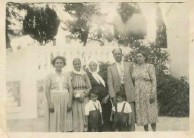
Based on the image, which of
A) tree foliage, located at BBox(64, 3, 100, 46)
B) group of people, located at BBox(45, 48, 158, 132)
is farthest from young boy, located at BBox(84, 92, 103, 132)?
tree foliage, located at BBox(64, 3, 100, 46)

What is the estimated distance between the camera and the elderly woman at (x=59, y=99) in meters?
0.64

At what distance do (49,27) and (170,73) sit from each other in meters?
Answer: 0.23

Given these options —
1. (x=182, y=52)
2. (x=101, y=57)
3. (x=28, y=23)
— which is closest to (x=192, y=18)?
(x=182, y=52)

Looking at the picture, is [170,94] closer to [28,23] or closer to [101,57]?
[101,57]

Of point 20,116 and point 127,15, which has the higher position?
point 127,15

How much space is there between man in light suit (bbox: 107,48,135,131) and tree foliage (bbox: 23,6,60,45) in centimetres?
12

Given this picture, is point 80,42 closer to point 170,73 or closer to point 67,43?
point 67,43

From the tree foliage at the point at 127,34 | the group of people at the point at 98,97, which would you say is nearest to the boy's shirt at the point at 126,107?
the group of people at the point at 98,97

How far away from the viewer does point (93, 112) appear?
64 cm

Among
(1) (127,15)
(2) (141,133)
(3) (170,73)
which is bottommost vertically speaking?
(2) (141,133)

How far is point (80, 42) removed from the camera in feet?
2.11

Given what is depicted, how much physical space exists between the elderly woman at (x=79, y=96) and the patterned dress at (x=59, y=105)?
1cm

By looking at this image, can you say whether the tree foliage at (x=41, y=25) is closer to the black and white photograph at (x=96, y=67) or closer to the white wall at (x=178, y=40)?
the black and white photograph at (x=96, y=67)

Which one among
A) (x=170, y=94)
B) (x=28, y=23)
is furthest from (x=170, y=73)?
(x=28, y=23)
